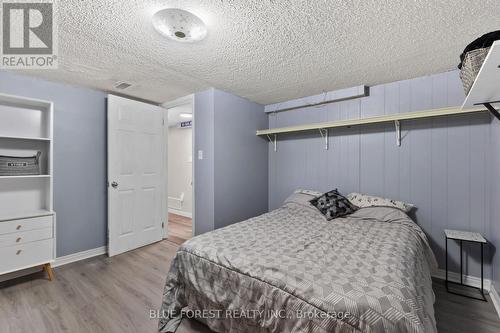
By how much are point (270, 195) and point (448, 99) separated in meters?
2.53

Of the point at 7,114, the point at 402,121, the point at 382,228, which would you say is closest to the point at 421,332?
the point at 382,228

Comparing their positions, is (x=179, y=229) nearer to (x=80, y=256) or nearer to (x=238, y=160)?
(x=80, y=256)

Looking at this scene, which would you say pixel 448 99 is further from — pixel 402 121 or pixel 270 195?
pixel 270 195

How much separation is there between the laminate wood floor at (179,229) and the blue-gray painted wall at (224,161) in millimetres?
788

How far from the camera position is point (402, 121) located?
2613 mm

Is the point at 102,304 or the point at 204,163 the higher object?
the point at 204,163

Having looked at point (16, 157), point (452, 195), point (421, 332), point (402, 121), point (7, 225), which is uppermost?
point (402, 121)

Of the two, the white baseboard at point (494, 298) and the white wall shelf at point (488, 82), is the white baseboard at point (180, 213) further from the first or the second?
the white wall shelf at point (488, 82)

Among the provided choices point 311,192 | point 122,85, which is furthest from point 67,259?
point 311,192

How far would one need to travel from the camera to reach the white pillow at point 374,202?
245cm

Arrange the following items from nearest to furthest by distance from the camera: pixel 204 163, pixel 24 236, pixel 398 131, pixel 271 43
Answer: pixel 271 43 < pixel 24 236 < pixel 398 131 < pixel 204 163

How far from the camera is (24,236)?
2203 mm

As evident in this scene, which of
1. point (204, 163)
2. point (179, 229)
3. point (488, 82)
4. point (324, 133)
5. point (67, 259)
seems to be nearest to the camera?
point (488, 82)

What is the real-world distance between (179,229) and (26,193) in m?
2.26
